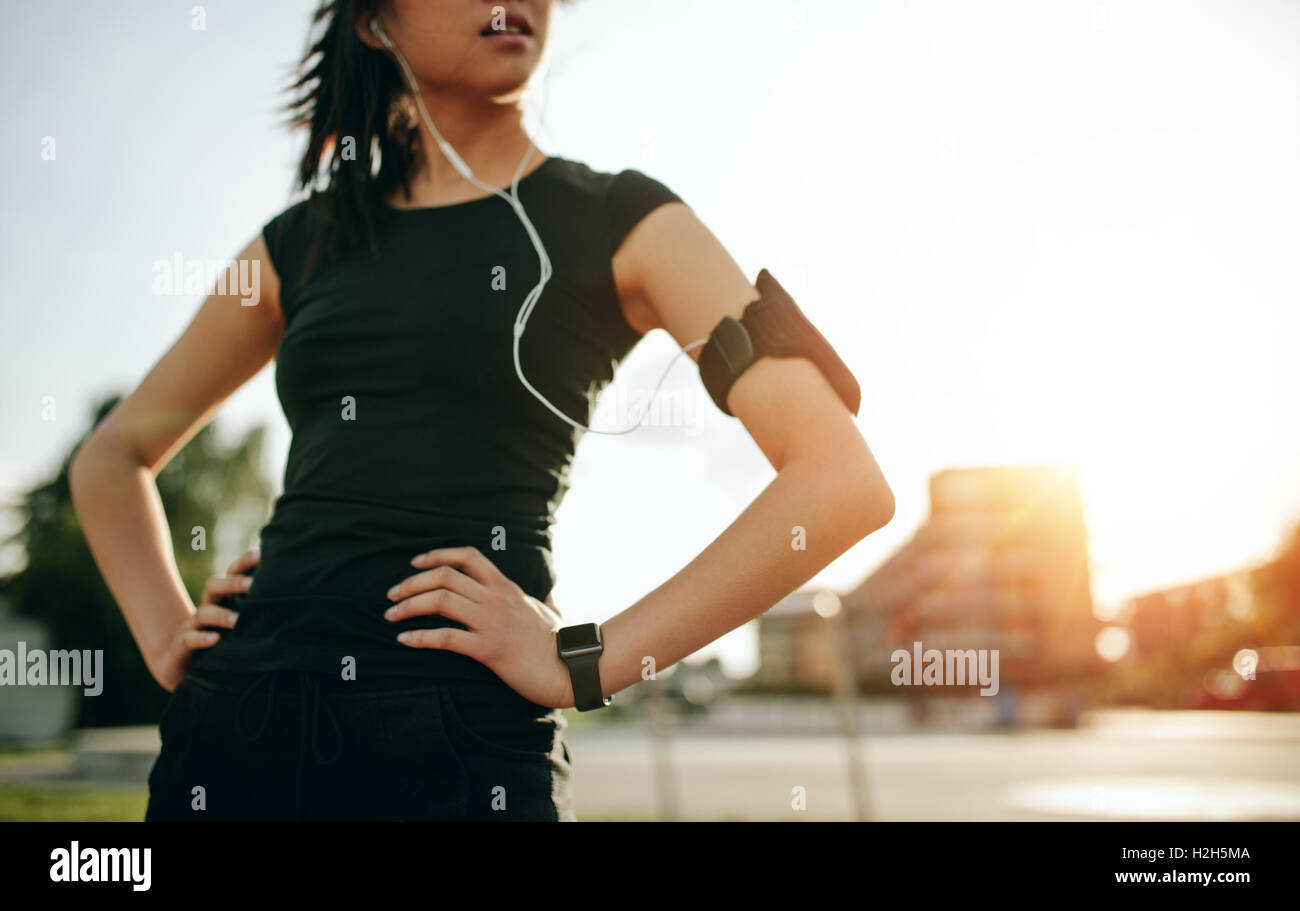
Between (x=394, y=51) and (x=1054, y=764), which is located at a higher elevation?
(x=394, y=51)

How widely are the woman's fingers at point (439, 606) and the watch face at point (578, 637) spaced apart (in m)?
0.12

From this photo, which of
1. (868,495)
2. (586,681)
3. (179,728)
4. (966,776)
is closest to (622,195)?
(868,495)

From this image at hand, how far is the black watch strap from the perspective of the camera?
1111 mm

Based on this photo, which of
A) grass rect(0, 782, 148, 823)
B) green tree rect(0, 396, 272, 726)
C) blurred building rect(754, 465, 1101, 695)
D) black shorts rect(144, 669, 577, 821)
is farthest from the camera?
blurred building rect(754, 465, 1101, 695)

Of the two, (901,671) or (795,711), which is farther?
(795,711)

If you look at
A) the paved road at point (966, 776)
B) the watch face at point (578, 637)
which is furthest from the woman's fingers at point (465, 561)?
the paved road at point (966, 776)

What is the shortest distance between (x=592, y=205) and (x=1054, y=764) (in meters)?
11.2

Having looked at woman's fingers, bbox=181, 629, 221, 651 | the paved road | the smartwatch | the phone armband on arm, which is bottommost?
the paved road

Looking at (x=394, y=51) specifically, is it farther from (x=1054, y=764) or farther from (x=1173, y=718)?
(x=1173, y=718)

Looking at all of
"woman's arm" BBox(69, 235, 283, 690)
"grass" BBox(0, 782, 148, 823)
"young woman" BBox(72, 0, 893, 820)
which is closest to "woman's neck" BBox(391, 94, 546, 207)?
"young woman" BBox(72, 0, 893, 820)

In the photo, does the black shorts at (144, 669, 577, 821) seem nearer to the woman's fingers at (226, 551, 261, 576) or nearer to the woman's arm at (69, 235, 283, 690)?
the woman's fingers at (226, 551, 261, 576)

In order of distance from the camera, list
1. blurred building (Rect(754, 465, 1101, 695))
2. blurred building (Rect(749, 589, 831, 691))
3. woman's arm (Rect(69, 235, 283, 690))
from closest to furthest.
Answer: woman's arm (Rect(69, 235, 283, 690)), blurred building (Rect(754, 465, 1101, 695)), blurred building (Rect(749, 589, 831, 691))
